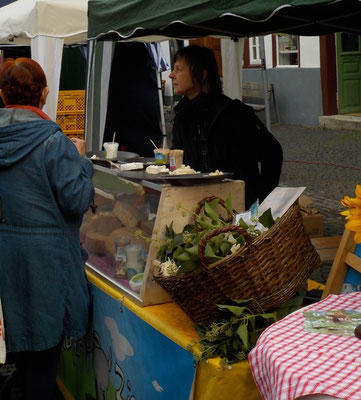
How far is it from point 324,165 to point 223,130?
22.9 feet

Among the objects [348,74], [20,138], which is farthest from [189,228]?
[348,74]

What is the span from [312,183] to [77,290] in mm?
6649

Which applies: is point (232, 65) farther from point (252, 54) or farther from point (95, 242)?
point (252, 54)

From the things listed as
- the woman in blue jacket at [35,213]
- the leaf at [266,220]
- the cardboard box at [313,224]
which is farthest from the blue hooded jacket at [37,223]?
the cardboard box at [313,224]

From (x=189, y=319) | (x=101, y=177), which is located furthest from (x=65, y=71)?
(x=189, y=319)

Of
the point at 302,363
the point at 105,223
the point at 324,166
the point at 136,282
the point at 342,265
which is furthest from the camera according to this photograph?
the point at 324,166

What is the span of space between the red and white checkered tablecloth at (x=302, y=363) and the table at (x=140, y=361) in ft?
1.38

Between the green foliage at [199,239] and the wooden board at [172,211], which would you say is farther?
the wooden board at [172,211]

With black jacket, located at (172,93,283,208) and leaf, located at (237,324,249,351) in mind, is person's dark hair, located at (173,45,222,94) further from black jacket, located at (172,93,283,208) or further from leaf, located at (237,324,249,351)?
leaf, located at (237,324,249,351)

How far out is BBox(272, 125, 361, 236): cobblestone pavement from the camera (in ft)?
26.5

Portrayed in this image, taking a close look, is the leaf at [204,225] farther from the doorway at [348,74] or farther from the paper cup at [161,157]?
the doorway at [348,74]

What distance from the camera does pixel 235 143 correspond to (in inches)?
161

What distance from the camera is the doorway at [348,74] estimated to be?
14758 mm

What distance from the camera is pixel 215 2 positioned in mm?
3279
